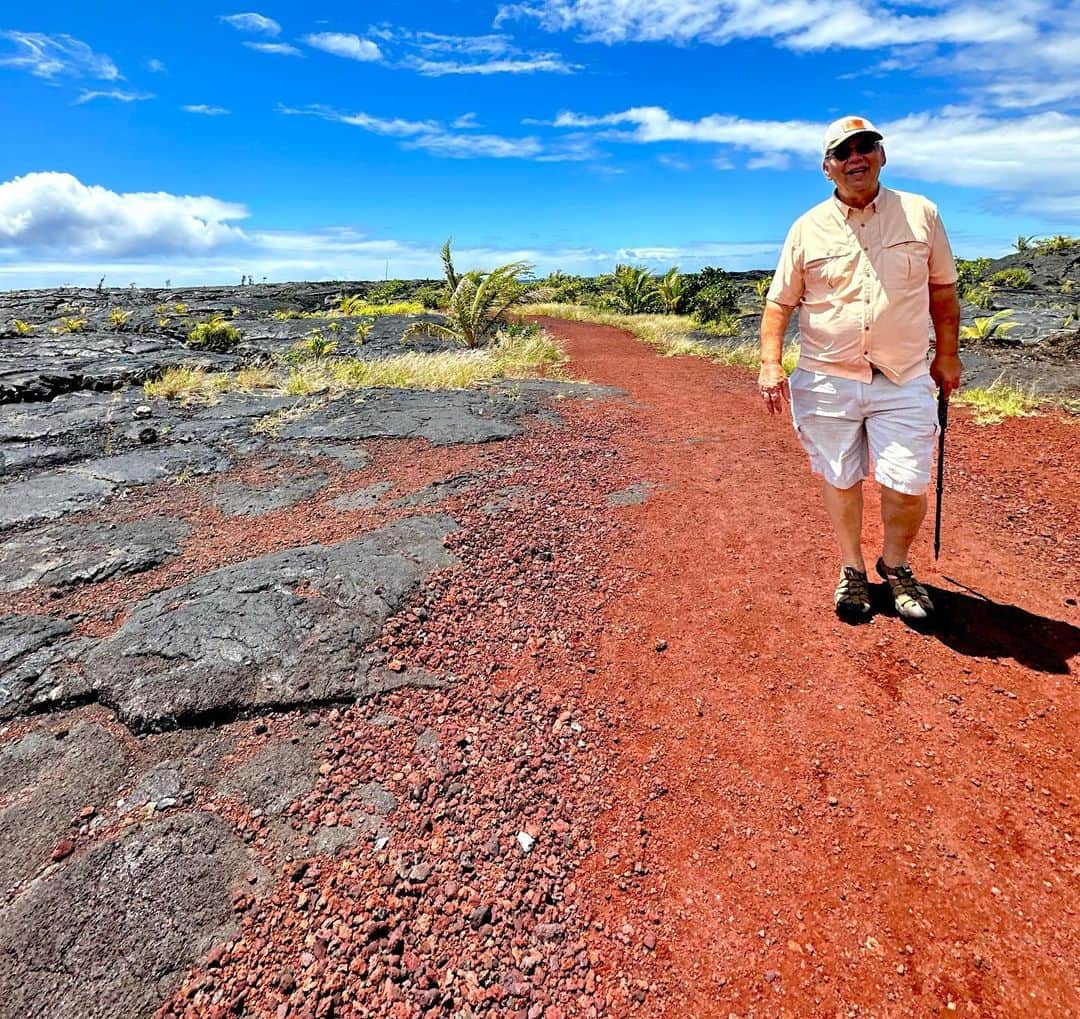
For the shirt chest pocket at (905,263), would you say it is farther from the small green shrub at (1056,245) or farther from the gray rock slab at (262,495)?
the small green shrub at (1056,245)

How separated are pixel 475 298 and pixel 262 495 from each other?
9.01 m

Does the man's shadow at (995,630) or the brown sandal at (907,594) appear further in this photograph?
the brown sandal at (907,594)

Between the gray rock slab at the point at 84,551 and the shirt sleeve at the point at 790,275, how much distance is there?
3.72m

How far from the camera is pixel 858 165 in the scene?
2514 millimetres

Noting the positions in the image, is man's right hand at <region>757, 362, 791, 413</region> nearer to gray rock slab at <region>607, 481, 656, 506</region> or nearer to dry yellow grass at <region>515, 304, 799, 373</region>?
gray rock slab at <region>607, 481, 656, 506</region>

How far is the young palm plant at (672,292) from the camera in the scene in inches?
870

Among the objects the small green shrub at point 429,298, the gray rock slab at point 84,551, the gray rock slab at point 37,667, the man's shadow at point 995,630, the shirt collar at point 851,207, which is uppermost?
the small green shrub at point 429,298

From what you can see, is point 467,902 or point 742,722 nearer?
point 467,902

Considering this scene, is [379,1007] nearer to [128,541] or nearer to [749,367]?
[128,541]

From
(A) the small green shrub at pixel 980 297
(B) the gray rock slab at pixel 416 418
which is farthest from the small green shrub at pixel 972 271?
(B) the gray rock slab at pixel 416 418

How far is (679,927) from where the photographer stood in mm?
1703

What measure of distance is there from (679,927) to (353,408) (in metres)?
6.50

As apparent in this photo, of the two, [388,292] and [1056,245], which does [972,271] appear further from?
[388,292]

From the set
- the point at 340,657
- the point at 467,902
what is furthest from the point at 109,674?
the point at 467,902
